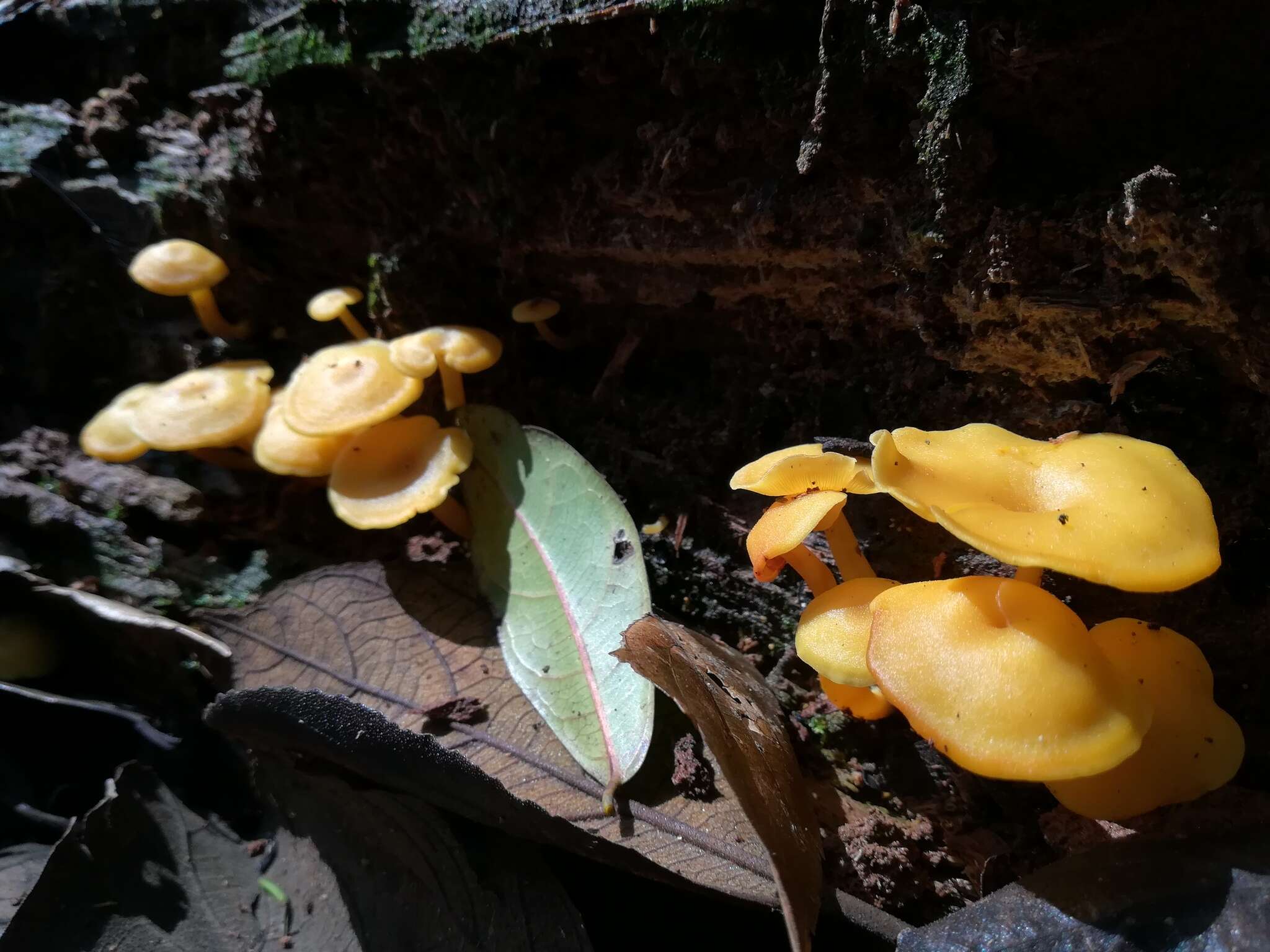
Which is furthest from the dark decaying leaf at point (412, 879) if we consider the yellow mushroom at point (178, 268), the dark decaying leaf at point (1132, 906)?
the yellow mushroom at point (178, 268)

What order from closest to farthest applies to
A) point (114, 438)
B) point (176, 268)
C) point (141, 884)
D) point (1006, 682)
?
point (1006, 682) → point (141, 884) → point (114, 438) → point (176, 268)

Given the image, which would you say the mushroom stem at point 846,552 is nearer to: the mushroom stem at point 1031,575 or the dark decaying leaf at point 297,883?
the mushroom stem at point 1031,575

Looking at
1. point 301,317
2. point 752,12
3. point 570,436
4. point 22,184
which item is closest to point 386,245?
point 301,317

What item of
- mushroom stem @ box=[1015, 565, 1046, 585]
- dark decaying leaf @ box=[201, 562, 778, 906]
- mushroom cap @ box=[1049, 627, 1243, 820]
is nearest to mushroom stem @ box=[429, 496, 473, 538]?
dark decaying leaf @ box=[201, 562, 778, 906]

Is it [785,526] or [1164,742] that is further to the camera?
[785,526]

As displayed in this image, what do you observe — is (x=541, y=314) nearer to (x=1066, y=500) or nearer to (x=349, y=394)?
(x=349, y=394)

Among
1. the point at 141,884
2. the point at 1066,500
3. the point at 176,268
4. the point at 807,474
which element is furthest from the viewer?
the point at 176,268

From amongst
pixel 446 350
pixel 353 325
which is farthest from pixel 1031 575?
pixel 353 325

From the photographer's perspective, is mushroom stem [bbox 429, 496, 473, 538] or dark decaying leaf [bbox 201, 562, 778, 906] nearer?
dark decaying leaf [bbox 201, 562, 778, 906]

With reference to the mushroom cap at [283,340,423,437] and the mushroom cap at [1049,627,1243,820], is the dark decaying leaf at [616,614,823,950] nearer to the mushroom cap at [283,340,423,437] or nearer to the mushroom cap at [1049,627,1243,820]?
the mushroom cap at [1049,627,1243,820]
